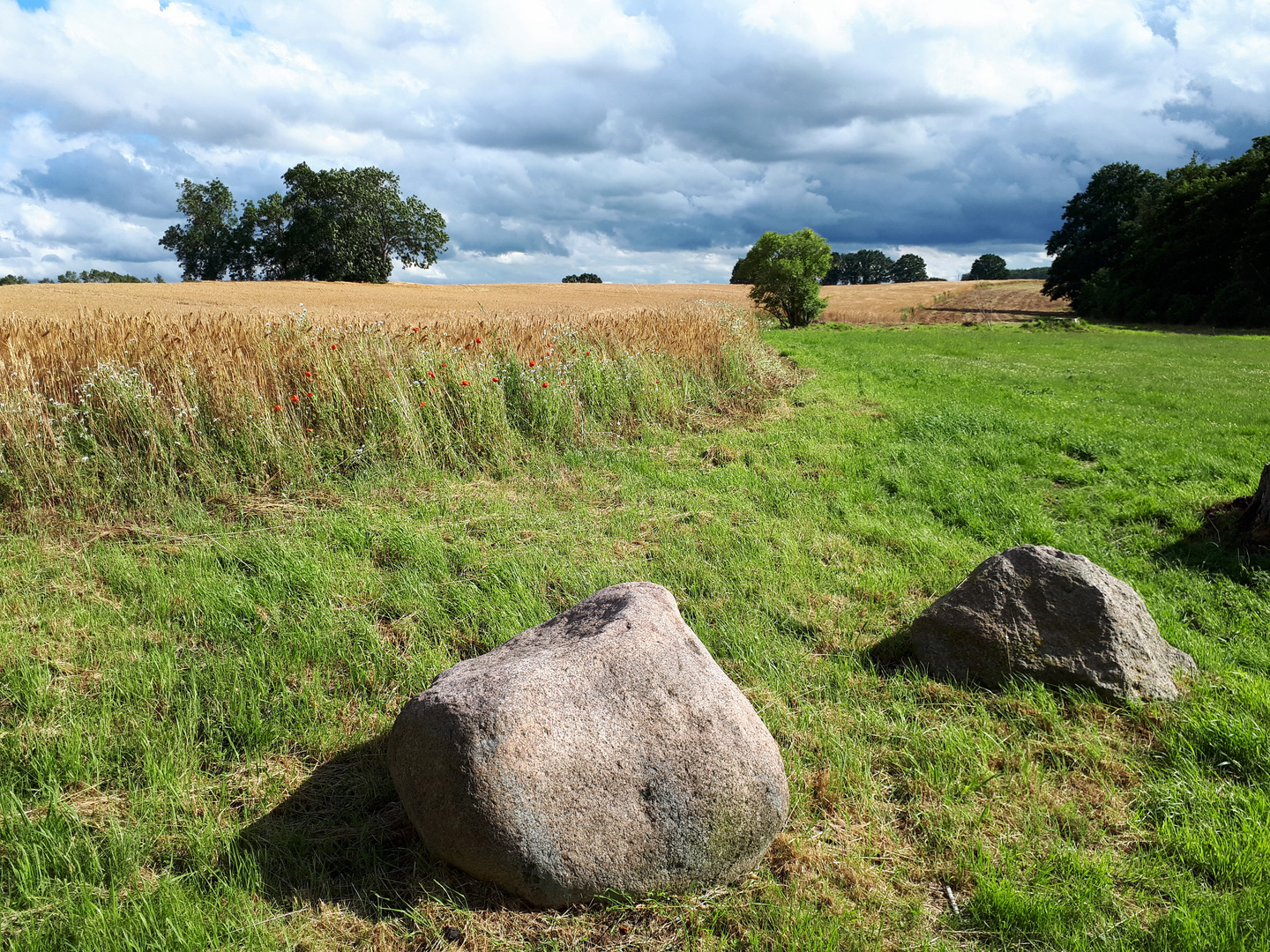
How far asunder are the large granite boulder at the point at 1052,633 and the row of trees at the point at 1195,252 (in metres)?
44.1

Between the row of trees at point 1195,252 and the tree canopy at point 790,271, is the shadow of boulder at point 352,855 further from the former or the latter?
the row of trees at point 1195,252

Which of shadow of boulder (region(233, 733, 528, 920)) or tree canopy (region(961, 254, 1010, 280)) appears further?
tree canopy (region(961, 254, 1010, 280))

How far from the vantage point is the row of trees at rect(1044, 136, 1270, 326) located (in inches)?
1441

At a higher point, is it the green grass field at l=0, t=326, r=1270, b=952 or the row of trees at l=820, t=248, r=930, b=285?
the row of trees at l=820, t=248, r=930, b=285

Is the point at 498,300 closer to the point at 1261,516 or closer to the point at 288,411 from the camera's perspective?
the point at 288,411

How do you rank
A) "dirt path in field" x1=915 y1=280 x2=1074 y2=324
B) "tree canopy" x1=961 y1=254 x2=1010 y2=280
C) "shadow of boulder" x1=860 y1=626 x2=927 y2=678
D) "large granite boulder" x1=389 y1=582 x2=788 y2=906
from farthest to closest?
"tree canopy" x1=961 y1=254 x2=1010 y2=280 → "dirt path in field" x1=915 y1=280 x2=1074 y2=324 → "shadow of boulder" x1=860 y1=626 x2=927 y2=678 → "large granite boulder" x1=389 y1=582 x2=788 y2=906

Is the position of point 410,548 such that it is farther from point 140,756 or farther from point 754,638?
point 754,638

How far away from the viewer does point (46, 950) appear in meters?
2.17

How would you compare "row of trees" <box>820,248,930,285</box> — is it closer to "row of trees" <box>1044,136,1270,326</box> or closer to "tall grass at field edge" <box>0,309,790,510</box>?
"row of trees" <box>1044,136,1270,326</box>

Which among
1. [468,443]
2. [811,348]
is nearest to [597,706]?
[468,443]

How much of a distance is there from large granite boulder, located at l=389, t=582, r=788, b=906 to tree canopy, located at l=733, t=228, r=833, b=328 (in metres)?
35.3

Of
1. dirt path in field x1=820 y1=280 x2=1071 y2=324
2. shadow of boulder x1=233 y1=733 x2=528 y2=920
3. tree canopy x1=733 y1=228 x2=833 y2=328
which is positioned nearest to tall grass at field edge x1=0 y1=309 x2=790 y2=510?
shadow of boulder x1=233 y1=733 x2=528 y2=920

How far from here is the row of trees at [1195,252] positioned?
120 feet

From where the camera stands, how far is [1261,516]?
5.24 meters
